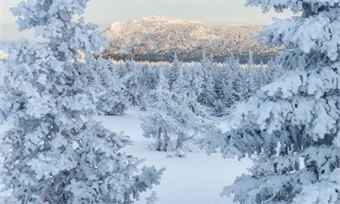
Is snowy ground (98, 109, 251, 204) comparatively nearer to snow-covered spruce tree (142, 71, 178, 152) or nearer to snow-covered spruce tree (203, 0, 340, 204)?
snow-covered spruce tree (142, 71, 178, 152)

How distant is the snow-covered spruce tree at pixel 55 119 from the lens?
11.8m

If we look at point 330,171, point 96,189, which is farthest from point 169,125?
point 330,171

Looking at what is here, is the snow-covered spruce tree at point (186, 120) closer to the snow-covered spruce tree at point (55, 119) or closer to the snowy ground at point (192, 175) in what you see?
the snowy ground at point (192, 175)

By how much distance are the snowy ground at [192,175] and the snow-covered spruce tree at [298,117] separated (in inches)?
630

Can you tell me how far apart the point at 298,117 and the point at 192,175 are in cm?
2687

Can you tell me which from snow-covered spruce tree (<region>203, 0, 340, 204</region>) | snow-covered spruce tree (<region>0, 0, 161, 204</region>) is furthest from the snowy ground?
snow-covered spruce tree (<region>203, 0, 340, 204</region>)

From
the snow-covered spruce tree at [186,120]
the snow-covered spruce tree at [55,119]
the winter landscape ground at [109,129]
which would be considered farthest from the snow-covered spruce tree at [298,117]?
the snow-covered spruce tree at [186,120]

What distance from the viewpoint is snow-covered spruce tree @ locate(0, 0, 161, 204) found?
11.8 metres

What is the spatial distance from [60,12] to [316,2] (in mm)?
5928

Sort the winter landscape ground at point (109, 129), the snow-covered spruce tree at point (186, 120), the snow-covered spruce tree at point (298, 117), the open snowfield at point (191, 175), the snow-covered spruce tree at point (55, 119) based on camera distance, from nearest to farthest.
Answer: the snow-covered spruce tree at point (298, 117) → the winter landscape ground at point (109, 129) → the snow-covered spruce tree at point (55, 119) → the open snowfield at point (191, 175) → the snow-covered spruce tree at point (186, 120)

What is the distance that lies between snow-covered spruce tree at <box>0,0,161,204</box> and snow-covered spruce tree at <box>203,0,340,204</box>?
3161 millimetres

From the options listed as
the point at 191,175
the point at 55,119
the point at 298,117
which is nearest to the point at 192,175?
the point at 191,175

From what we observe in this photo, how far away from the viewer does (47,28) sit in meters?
11.9

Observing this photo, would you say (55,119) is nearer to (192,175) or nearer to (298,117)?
(298,117)
